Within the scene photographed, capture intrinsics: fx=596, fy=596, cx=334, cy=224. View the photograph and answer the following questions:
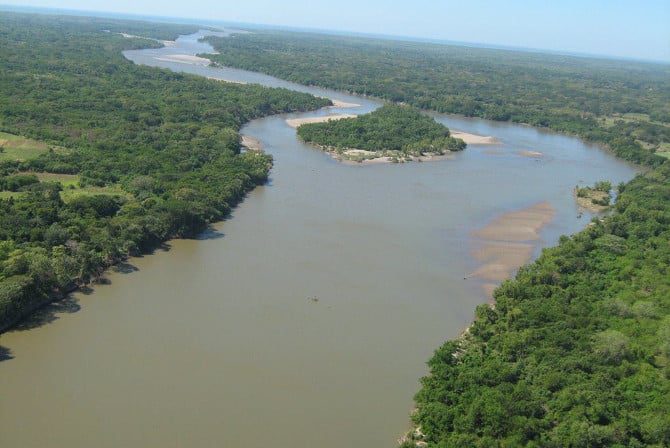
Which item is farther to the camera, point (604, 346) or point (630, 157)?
point (630, 157)

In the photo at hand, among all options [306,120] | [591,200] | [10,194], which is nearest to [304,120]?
[306,120]

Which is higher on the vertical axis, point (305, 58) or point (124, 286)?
point (305, 58)

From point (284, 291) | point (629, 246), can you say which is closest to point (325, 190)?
point (284, 291)

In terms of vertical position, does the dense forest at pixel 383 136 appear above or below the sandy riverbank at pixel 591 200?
above

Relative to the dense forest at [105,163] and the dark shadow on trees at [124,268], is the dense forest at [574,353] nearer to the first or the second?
the dark shadow on trees at [124,268]

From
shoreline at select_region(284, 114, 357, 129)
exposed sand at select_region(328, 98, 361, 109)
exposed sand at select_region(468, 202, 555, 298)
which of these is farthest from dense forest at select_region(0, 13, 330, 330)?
exposed sand at select_region(468, 202, 555, 298)

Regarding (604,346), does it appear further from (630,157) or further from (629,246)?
(630,157)

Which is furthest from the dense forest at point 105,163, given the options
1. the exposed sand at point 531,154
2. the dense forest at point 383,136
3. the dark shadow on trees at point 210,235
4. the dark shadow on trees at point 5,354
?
the exposed sand at point 531,154
